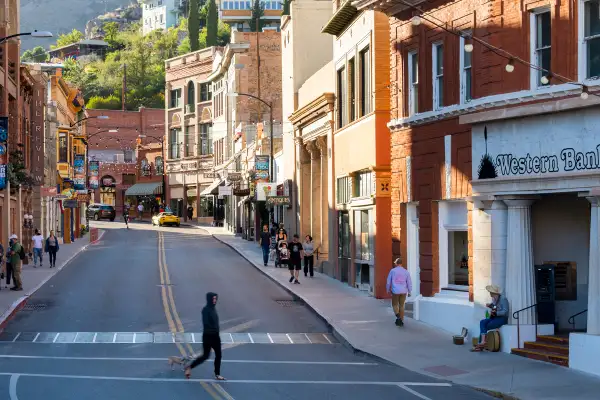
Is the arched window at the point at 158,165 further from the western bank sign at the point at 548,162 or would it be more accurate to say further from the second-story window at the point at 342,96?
the western bank sign at the point at 548,162

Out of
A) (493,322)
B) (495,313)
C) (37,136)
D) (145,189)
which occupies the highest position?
(37,136)

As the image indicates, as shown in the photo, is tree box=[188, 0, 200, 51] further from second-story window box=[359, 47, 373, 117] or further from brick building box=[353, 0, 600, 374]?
brick building box=[353, 0, 600, 374]

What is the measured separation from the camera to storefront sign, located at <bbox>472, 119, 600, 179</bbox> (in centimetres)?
1977

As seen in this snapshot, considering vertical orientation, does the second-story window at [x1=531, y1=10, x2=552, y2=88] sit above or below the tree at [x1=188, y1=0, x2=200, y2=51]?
below

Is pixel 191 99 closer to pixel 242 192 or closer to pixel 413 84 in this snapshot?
pixel 242 192

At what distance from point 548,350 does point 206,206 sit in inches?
3168

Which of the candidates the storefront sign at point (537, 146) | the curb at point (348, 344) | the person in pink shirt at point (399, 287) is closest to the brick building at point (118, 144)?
the curb at point (348, 344)

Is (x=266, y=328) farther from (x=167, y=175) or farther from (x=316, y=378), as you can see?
(x=167, y=175)

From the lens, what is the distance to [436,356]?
70.9 ft

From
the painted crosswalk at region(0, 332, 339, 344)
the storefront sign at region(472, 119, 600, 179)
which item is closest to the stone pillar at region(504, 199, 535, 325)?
the storefront sign at region(472, 119, 600, 179)

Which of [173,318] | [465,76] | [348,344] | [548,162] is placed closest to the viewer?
[548,162]

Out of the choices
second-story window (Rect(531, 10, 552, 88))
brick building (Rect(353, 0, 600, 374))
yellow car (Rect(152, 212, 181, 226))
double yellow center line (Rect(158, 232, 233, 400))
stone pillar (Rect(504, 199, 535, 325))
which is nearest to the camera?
double yellow center line (Rect(158, 232, 233, 400))

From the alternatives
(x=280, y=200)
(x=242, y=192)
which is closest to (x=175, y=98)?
(x=242, y=192)

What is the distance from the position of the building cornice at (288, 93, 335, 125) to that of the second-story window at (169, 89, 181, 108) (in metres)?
59.6
